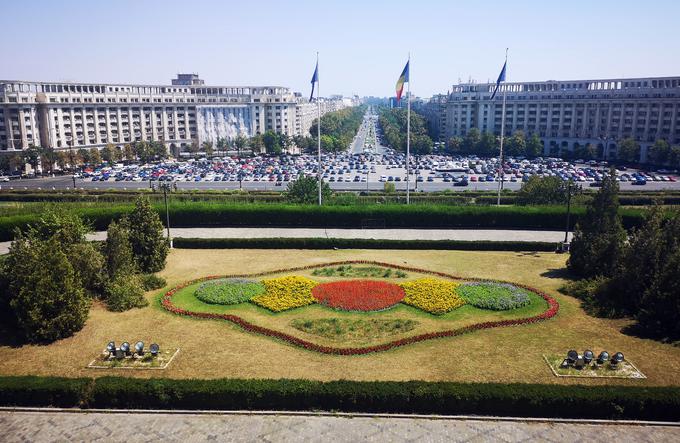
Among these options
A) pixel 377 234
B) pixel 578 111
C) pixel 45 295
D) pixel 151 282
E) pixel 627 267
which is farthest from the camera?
pixel 578 111

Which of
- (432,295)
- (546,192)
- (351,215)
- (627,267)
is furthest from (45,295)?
(546,192)

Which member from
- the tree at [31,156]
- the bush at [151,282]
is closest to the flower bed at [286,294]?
the bush at [151,282]

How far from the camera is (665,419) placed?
721 inches

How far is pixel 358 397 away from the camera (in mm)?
18609

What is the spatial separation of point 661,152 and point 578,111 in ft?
87.6

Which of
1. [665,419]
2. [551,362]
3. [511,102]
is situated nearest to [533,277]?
[551,362]

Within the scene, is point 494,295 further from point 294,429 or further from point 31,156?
point 31,156

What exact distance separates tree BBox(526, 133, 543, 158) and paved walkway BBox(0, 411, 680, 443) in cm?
10194

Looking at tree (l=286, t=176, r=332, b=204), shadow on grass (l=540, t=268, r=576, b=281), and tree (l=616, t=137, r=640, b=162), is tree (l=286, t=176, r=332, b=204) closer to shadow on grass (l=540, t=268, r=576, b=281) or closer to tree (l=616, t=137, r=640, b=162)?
shadow on grass (l=540, t=268, r=576, b=281)

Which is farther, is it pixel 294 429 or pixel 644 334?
pixel 644 334

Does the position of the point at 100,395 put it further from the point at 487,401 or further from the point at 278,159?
the point at 278,159

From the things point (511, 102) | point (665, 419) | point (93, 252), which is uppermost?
point (511, 102)

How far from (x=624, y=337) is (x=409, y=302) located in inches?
405

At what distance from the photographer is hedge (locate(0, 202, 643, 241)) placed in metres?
46.7
